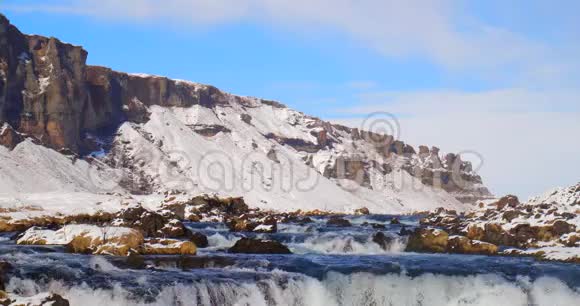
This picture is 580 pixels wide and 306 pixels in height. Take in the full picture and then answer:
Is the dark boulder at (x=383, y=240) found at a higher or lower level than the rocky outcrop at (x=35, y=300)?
higher

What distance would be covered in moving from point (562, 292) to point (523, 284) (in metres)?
1.43

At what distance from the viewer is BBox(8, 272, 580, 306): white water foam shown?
70.2 feet

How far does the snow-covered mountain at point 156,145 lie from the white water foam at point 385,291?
50523 millimetres

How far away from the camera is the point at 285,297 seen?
22266mm

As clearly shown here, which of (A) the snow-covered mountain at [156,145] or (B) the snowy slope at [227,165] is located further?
(A) the snow-covered mountain at [156,145]

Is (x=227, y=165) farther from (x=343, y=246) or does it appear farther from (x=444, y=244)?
(x=444, y=244)

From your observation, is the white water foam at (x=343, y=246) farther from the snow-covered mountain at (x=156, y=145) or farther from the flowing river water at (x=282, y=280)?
the snow-covered mountain at (x=156, y=145)

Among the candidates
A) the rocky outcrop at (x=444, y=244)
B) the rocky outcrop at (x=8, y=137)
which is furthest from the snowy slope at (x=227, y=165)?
the rocky outcrop at (x=444, y=244)

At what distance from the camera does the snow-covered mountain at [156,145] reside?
115 m

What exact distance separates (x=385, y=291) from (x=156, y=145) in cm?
12666

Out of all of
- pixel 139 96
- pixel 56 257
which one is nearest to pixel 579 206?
pixel 56 257

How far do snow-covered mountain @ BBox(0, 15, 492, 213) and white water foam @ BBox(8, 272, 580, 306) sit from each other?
50.5 m

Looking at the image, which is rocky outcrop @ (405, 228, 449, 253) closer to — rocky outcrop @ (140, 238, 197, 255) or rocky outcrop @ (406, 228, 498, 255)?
rocky outcrop @ (406, 228, 498, 255)

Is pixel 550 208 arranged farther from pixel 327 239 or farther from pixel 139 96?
pixel 139 96
